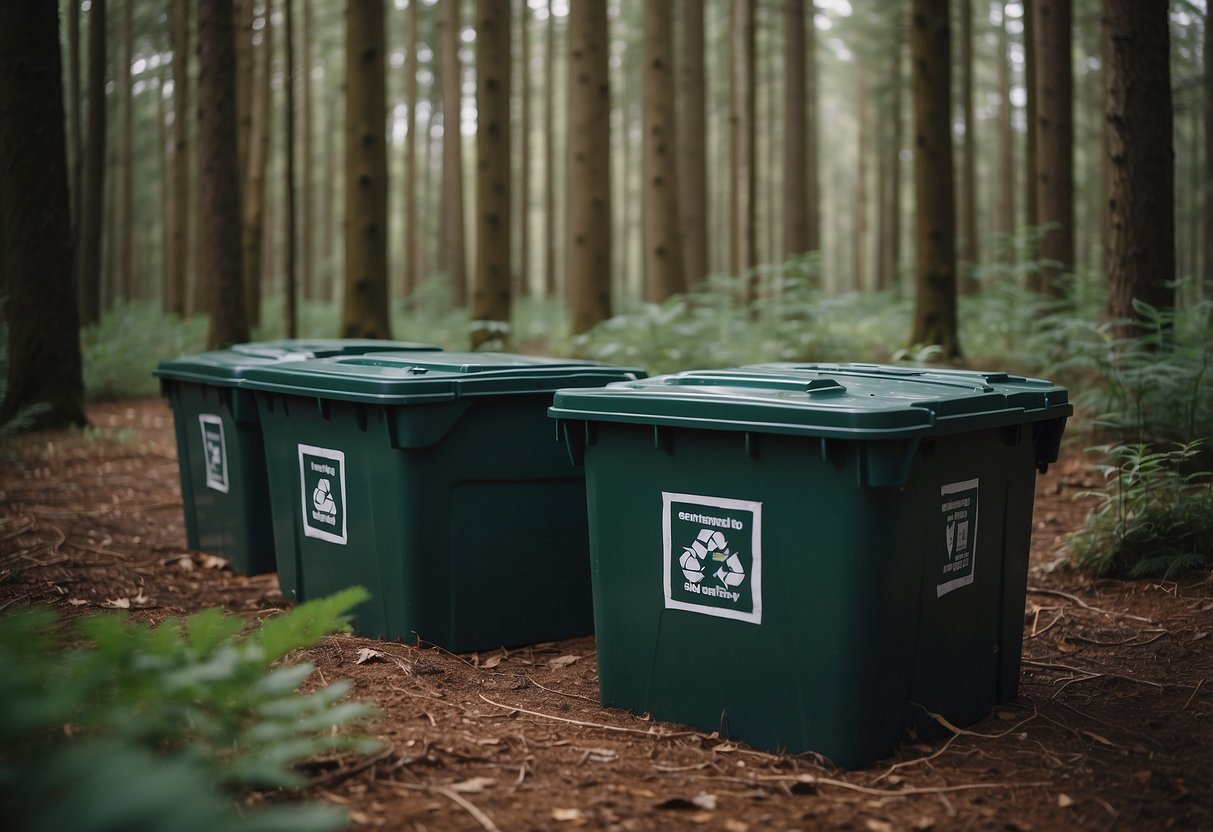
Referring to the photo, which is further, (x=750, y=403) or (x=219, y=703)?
(x=750, y=403)

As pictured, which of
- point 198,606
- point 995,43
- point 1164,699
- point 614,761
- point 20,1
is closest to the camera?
point 614,761

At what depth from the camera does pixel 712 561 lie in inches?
131

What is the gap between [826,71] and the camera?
3559 cm

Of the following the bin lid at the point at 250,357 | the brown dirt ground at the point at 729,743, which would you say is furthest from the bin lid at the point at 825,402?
the bin lid at the point at 250,357

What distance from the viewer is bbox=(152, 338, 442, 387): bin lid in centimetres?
539

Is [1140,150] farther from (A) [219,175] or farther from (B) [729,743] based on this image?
(A) [219,175]

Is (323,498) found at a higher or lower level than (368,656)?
higher

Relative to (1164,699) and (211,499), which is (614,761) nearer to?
(1164,699)

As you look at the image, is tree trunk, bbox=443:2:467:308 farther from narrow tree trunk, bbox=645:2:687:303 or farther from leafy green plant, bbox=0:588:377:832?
leafy green plant, bbox=0:588:377:832

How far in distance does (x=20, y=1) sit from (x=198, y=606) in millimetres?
6048

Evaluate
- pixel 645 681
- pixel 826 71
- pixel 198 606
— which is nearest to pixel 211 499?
pixel 198 606

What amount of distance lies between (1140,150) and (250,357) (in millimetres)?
5591

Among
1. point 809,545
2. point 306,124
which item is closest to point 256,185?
point 306,124

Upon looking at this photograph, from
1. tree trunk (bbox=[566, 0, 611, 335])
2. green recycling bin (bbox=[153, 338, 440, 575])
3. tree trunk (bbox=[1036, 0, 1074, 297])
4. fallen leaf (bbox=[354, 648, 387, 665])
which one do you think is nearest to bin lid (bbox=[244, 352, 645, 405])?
green recycling bin (bbox=[153, 338, 440, 575])
